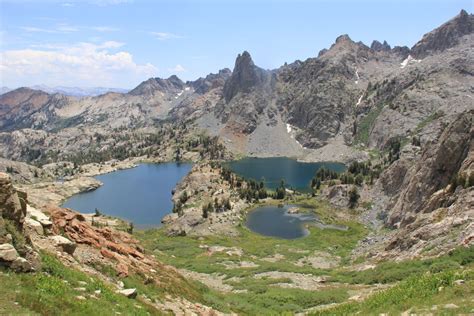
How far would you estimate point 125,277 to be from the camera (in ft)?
103

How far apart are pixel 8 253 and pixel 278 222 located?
115 m

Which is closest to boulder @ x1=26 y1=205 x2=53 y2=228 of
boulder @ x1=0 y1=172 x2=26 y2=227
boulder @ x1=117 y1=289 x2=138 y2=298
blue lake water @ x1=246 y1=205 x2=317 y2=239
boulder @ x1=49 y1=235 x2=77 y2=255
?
boulder @ x1=49 y1=235 x2=77 y2=255

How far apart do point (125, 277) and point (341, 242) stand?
76.6 m

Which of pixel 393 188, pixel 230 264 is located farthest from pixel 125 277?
pixel 393 188

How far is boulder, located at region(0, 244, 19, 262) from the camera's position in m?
21.7

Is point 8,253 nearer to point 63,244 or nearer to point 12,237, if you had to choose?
point 12,237

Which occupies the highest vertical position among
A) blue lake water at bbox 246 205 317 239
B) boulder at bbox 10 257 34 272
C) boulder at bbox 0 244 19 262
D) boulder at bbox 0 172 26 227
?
boulder at bbox 0 172 26 227

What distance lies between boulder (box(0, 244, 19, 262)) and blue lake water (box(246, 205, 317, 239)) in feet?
320

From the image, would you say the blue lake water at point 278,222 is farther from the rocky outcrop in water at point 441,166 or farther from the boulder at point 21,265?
the boulder at point 21,265

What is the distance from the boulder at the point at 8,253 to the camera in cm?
2173

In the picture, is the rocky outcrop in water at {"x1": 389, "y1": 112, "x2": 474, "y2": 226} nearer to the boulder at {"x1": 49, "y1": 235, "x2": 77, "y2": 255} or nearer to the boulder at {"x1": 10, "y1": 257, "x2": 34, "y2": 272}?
the boulder at {"x1": 49, "y1": 235, "x2": 77, "y2": 255}

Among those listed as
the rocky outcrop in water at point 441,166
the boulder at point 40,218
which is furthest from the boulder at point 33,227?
the rocky outcrop in water at point 441,166

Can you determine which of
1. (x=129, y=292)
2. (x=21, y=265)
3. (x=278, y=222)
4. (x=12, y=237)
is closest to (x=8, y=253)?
(x=21, y=265)

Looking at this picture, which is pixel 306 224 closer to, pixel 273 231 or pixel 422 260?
pixel 273 231
